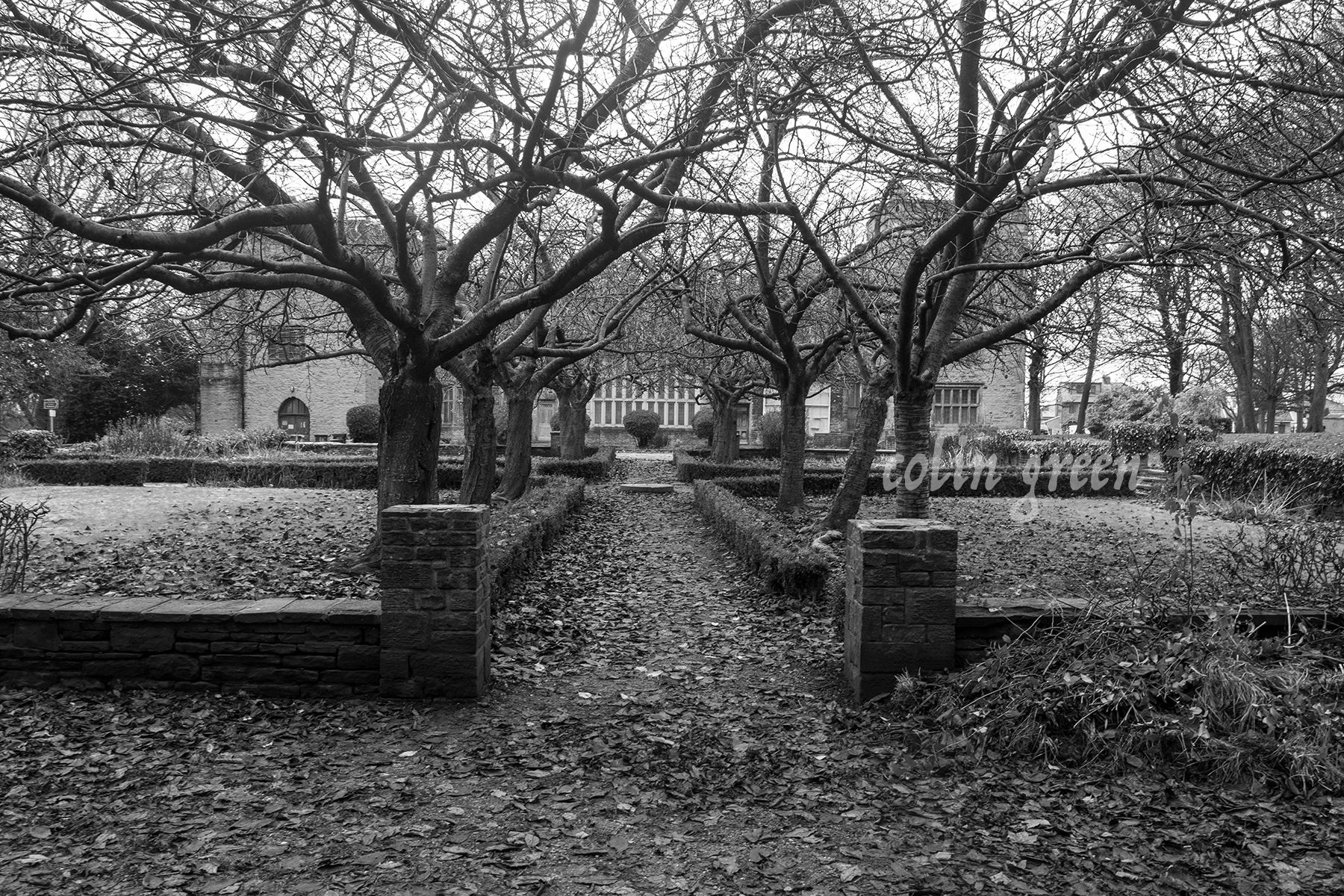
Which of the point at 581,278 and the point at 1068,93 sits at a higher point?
the point at 1068,93

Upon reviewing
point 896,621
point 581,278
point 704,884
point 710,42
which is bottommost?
point 704,884

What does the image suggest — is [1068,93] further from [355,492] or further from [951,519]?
[355,492]

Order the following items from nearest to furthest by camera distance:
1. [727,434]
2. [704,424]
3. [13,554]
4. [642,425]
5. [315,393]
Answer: [13,554]
[727,434]
[704,424]
[315,393]
[642,425]

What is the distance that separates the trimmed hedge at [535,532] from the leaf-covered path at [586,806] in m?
1.47

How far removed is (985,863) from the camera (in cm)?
298

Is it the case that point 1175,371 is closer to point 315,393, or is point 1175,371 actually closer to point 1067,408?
point 1067,408

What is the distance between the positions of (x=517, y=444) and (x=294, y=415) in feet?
77.1

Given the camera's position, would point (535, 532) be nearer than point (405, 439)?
No

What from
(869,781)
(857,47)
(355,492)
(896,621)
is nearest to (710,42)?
(857,47)

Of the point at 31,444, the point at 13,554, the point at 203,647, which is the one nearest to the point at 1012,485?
the point at 203,647

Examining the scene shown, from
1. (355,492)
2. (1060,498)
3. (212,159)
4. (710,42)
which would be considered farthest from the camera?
(1060,498)

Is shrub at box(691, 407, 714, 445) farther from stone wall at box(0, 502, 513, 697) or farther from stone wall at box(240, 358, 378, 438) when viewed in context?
stone wall at box(0, 502, 513, 697)

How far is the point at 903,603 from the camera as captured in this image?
4516mm

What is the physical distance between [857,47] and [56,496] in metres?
13.4
